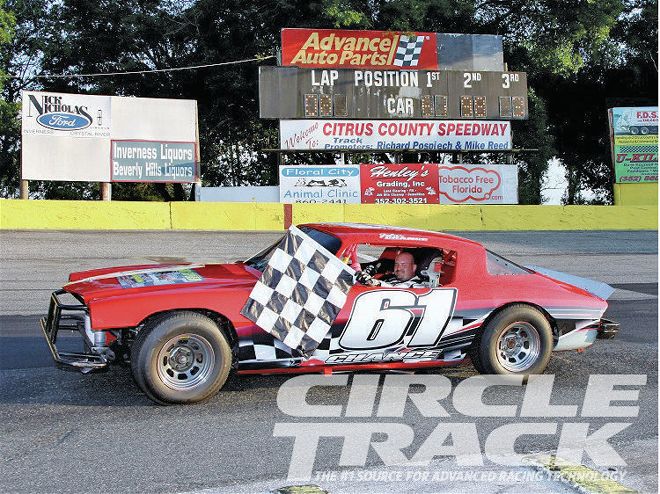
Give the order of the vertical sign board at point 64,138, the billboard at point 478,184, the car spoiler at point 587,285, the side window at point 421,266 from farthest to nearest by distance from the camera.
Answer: the billboard at point 478,184 → the vertical sign board at point 64,138 → the car spoiler at point 587,285 → the side window at point 421,266

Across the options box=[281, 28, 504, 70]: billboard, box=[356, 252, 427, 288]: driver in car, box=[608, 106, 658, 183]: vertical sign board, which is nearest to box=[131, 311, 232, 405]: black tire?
box=[356, 252, 427, 288]: driver in car

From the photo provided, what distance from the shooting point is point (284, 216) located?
20859 millimetres

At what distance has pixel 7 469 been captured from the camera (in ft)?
13.9

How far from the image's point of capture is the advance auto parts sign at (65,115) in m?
22.9

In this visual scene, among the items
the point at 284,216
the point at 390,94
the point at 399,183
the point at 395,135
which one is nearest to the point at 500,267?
the point at 284,216

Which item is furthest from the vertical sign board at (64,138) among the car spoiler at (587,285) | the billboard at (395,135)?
the car spoiler at (587,285)

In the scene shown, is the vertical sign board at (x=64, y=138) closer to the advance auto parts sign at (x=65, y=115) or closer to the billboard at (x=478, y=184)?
the advance auto parts sign at (x=65, y=115)

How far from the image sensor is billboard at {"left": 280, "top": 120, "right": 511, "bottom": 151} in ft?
82.8

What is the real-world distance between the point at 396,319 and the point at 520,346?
124 cm

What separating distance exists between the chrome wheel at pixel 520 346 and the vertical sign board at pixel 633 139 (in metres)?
24.5

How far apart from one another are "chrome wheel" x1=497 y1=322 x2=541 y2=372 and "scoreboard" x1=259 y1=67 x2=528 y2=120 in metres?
19.4

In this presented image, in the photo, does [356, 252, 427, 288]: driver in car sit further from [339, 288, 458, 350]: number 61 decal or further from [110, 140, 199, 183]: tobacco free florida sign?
[110, 140, 199, 183]: tobacco free florida sign

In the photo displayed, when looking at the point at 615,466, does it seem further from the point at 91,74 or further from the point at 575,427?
the point at 91,74

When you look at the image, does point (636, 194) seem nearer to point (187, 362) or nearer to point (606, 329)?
point (606, 329)
